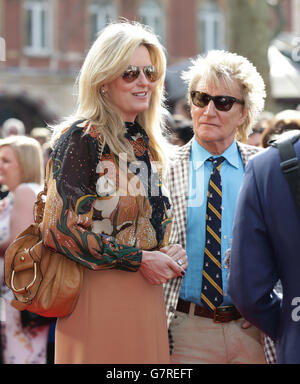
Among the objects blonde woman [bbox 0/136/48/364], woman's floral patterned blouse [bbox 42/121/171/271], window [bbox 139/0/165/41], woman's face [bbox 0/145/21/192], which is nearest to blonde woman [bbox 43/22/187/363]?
woman's floral patterned blouse [bbox 42/121/171/271]

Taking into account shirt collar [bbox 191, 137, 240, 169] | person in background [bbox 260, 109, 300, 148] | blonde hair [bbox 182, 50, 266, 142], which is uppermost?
blonde hair [bbox 182, 50, 266, 142]

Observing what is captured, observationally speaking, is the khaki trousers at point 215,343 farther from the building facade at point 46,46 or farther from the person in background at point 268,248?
the building facade at point 46,46

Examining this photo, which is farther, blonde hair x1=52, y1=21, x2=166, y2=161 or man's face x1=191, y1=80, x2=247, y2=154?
man's face x1=191, y1=80, x2=247, y2=154

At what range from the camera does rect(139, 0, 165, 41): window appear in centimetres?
2802

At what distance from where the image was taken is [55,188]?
288cm

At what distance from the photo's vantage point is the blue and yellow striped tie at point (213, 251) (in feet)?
11.3

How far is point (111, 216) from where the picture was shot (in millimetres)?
2965

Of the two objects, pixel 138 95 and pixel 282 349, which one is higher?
pixel 138 95

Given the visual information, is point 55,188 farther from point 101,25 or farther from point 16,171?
point 101,25

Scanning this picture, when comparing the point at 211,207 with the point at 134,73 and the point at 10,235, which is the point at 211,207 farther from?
the point at 10,235

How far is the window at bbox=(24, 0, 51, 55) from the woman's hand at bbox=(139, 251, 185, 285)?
972 inches

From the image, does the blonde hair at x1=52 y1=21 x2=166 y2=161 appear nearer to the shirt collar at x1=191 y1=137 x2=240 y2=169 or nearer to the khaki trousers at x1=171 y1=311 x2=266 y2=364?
the shirt collar at x1=191 y1=137 x2=240 y2=169

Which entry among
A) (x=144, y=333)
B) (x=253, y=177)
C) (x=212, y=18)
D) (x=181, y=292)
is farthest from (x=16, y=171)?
(x=212, y=18)
